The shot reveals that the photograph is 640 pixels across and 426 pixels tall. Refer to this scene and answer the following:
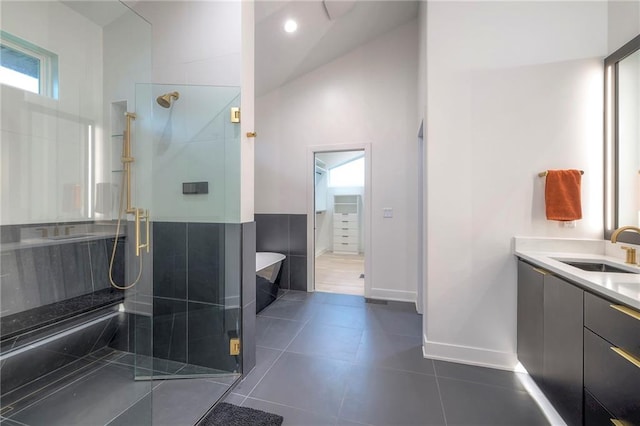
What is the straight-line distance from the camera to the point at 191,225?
6.18 ft

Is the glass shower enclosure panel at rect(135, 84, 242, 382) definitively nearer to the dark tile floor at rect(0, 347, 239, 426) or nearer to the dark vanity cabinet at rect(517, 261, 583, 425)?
the dark tile floor at rect(0, 347, 239, 426)

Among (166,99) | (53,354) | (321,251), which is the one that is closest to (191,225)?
(166,99)

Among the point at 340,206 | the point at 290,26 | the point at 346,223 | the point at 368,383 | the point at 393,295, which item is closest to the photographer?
the point at 368,383

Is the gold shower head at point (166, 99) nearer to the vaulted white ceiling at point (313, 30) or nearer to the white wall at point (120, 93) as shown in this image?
the white wall at point (120, 93)

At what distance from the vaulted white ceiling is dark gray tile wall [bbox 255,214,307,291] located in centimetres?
194

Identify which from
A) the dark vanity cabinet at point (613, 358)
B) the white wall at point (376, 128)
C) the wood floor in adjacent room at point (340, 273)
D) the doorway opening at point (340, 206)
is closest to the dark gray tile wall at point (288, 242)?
the white wall at point (376, 128)

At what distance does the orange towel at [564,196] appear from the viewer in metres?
1.70

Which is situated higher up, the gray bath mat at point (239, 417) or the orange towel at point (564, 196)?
→ the orange towel at point (564, 196)

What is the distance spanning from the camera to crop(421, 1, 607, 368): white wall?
1.77 m

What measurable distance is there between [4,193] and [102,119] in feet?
2.71

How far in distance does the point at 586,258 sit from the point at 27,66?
13.4ft

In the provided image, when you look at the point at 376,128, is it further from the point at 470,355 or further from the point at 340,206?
the point at 340,206

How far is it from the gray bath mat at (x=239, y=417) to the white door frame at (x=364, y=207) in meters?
2.10

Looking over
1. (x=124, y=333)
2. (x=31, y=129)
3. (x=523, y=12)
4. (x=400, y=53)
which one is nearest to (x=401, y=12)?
(x=400, y=53)
